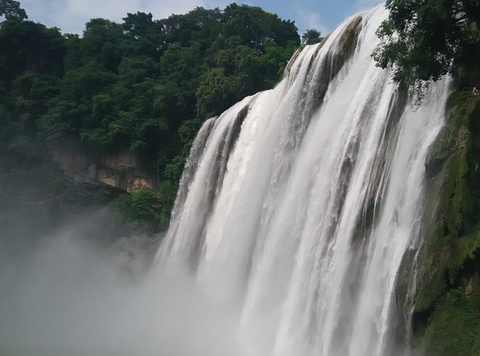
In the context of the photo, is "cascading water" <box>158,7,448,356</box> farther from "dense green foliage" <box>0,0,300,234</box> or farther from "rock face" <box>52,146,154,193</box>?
"rock face" <box>52,146,154,193</box>

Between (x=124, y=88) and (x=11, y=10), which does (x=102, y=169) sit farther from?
(x=11, y=10)

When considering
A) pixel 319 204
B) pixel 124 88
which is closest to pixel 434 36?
pixel 319 204

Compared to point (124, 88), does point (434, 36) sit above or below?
below

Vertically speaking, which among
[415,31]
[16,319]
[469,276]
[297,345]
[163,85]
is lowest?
[16,319]

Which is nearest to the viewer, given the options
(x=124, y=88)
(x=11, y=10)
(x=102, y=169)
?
(x=102, y=169)

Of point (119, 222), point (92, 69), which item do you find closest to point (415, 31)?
point (119, 222)

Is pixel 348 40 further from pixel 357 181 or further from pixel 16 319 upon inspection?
pixel 16 319
